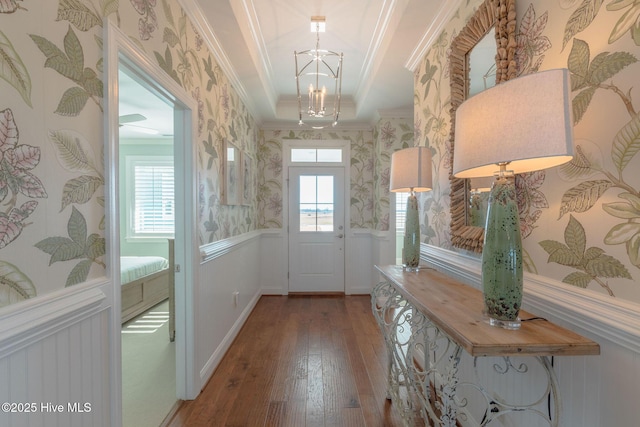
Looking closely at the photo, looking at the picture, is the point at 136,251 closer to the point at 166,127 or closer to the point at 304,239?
the point at 166,127

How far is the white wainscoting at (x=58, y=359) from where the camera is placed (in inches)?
31.3

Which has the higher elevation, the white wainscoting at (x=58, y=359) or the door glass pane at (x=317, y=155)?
the door glass pane at (x=317, y=155)

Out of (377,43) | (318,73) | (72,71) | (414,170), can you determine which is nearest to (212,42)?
(318,73)

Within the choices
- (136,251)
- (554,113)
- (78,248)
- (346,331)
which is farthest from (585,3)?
(136,251)

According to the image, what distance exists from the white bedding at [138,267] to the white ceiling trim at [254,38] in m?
2.50

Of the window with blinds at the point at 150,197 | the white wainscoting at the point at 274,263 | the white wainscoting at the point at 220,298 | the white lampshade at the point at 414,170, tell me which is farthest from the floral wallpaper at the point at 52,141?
the window with blinds at the point at 150,197

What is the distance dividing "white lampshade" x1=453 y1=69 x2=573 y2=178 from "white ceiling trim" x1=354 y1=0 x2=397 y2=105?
1.63 m

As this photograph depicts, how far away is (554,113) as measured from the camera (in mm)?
740

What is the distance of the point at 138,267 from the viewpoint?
3.49 metres

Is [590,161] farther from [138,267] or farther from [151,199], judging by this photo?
[151,199]

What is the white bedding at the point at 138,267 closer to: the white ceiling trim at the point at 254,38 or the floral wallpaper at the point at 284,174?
→ the floral wallpaper at the point at 284,174

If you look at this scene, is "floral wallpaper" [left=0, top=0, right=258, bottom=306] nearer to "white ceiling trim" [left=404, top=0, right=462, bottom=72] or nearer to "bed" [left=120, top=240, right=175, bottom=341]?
"white ceiling trim" [left=404, top=0, right=462, bottom=72]

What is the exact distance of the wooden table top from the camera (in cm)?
83

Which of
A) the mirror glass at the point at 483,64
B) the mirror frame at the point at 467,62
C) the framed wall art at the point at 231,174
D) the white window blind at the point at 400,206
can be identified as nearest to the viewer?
the mirror frame at the point at 467,62
